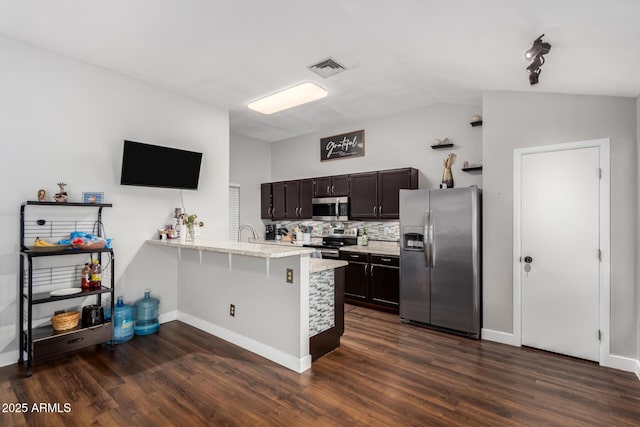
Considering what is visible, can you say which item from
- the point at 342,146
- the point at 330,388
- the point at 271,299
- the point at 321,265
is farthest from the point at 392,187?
the point at 330,388

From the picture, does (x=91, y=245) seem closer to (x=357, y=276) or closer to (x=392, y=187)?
(x=357, y=276)

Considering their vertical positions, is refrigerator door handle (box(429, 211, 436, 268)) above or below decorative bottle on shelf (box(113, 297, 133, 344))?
above

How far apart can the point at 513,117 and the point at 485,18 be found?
1710 mm

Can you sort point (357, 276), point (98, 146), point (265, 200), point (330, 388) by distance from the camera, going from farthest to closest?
1. point (265, 200)
2. point (357, 276)
3. point (98, 146)
4. point (330, 388)

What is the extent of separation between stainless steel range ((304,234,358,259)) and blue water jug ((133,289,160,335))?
2.57 meters

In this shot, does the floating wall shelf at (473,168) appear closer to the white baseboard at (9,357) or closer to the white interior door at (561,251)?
the white interior door at (561,251)

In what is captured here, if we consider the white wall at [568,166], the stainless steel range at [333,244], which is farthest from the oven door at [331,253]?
the white wall at [568,166]

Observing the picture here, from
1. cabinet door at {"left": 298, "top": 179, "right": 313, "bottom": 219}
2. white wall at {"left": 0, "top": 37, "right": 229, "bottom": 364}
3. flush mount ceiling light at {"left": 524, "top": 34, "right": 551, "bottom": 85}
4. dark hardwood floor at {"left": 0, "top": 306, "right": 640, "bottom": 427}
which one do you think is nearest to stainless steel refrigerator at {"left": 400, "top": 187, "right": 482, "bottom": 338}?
dark hardwood floor at {"left": 0, "top": 306, "right": 640, "bottom": 427}

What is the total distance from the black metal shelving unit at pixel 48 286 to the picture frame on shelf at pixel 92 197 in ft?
0.23

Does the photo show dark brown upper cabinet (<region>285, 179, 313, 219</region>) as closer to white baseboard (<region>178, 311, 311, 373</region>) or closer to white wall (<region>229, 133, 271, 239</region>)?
white wall (<region>229, 133, 271, 239</region>)

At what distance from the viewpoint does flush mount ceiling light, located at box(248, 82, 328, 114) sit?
3875mm

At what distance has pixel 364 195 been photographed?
17.1 feet

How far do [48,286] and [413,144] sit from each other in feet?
16.3

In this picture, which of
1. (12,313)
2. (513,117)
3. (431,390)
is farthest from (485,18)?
(12,313)
